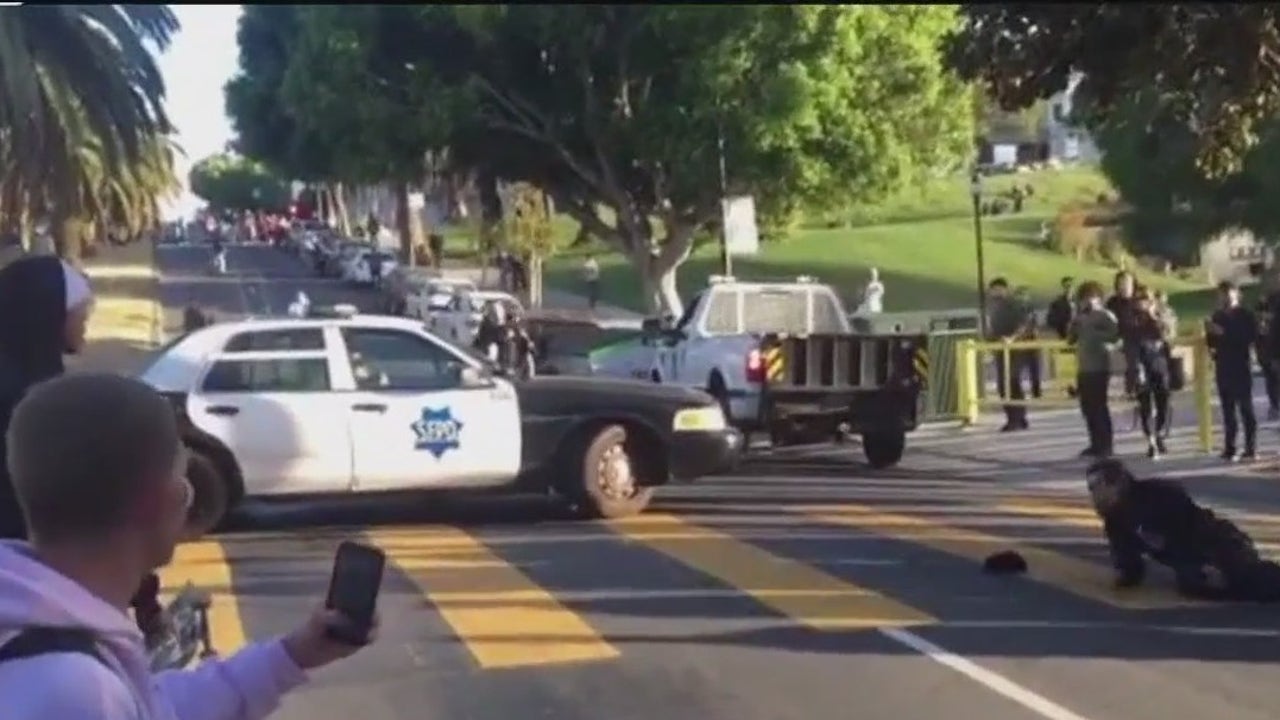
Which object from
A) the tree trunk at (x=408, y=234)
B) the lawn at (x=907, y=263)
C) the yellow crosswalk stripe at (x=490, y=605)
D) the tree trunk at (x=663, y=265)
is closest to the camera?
the yellow crosswalk stripe at (x=490, y=605)

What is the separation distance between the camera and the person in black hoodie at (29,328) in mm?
5918

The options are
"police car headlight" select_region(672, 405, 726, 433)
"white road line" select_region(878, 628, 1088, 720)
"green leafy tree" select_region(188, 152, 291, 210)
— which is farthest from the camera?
"green leafy tree" select_region(188, 152, 291, 210)

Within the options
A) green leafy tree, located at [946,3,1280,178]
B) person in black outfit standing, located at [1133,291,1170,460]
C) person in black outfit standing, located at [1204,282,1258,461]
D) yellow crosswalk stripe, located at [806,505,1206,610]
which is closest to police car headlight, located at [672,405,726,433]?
yellow crosswalk stripe, located at [806,505,1206,610]

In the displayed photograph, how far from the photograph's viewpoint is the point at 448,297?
177 ft

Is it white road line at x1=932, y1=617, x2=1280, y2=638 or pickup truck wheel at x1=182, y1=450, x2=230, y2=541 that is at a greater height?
pickup truck wheel at x1=182, y1=450, x2=230, y2=541

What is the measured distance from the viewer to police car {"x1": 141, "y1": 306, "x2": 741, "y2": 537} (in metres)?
17.8

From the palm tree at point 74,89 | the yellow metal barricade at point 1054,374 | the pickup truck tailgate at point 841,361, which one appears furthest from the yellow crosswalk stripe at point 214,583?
the palm tree at point 74,89

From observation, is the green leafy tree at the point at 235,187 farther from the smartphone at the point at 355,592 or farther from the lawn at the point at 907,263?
the smartphone at the point at 355,592

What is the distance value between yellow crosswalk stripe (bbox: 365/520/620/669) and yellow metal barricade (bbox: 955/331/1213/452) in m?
9.05

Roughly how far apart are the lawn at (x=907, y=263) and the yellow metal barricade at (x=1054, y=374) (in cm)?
2807

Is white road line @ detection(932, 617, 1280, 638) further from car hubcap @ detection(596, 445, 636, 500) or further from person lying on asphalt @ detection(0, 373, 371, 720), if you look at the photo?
person lying on asphalt @ detection(0, 373, 371, 720)

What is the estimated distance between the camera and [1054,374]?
31984mm

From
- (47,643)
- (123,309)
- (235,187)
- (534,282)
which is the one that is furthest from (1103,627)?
(235,187)

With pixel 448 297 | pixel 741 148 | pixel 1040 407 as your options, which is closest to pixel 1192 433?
pixel 1040 407
